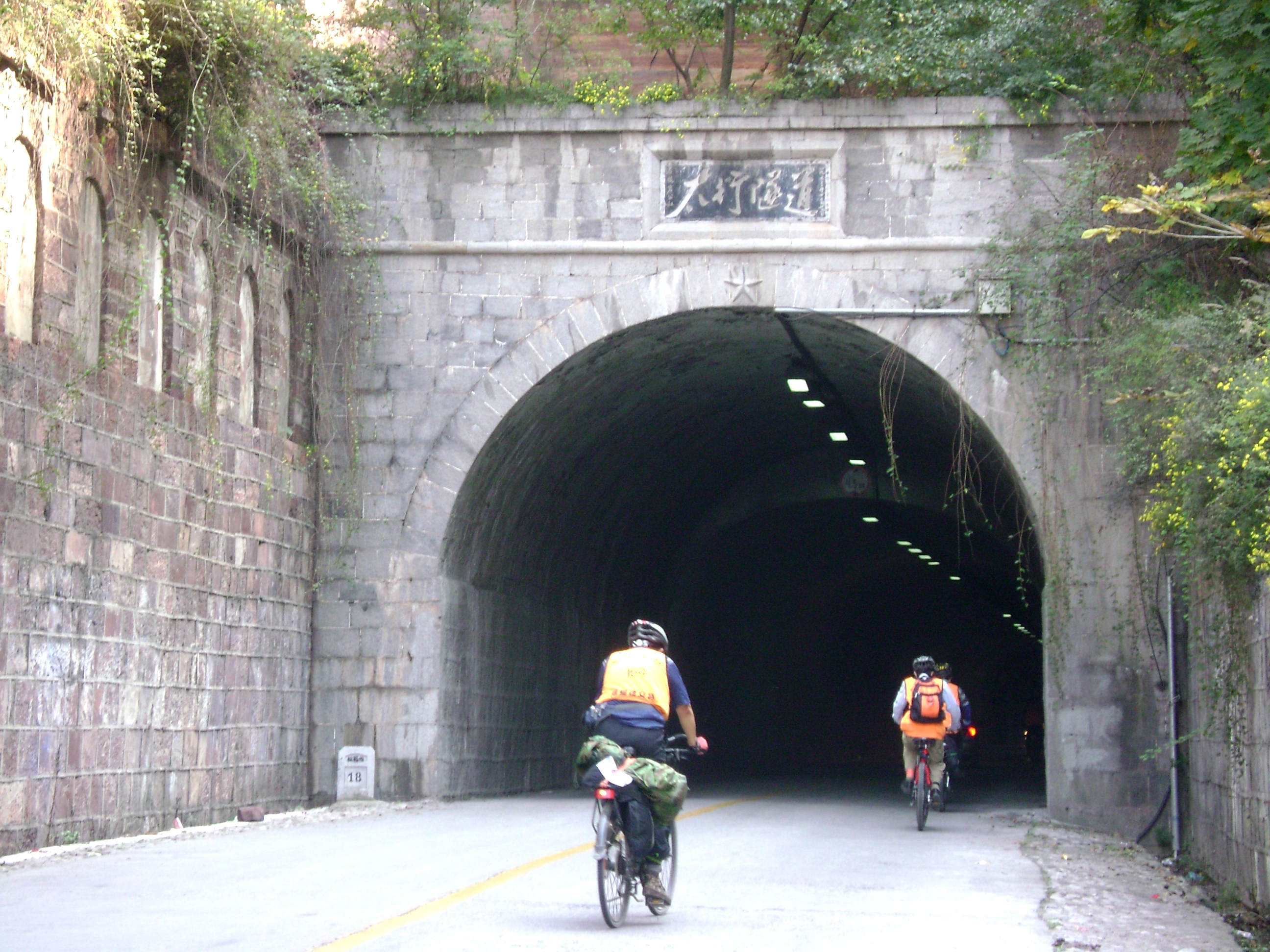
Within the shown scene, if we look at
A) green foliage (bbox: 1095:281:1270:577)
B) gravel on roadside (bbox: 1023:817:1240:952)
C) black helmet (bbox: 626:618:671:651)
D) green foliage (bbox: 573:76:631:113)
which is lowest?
gravel on roadside (bbox: 1023:817:1240:952)

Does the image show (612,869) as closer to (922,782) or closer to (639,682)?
(639,682)

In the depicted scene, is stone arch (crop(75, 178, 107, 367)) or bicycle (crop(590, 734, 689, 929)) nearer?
bicycle (crop(590, 734, 689, 929))

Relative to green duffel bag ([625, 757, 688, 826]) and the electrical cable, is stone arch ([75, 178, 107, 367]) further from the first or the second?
the electrical cable

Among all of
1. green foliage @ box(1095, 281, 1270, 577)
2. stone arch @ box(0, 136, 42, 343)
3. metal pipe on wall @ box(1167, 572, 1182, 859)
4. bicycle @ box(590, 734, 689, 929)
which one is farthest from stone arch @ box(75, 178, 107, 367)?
metal pipe on wall @ box(1167, 572, 1182, 859)

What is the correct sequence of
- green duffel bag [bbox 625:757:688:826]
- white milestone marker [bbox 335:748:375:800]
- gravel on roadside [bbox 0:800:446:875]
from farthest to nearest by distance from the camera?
white milestone marker [bbox 335:748:375:800] < gravel on roadside [bbox 0:800:446:875] < green duffel bag [bbox 625:757:688:826]

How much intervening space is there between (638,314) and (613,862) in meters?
8.82

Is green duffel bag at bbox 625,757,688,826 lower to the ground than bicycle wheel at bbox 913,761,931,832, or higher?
higher

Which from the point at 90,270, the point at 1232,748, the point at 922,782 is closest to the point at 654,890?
the point at 1232,748

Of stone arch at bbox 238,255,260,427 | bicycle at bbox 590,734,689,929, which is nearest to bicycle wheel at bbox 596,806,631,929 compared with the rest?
bicycle at bbox 590,734,689,929

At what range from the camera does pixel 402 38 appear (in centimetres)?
1566

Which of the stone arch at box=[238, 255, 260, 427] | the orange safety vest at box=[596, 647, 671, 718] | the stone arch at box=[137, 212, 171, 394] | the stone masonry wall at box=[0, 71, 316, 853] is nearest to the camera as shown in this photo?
the orange safety vest at box=[596, 647, 671, 718]

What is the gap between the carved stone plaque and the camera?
1535 cm

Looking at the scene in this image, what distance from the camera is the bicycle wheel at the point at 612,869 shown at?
23.0ft

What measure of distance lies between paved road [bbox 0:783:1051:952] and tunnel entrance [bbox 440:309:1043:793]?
4139 millimetres
